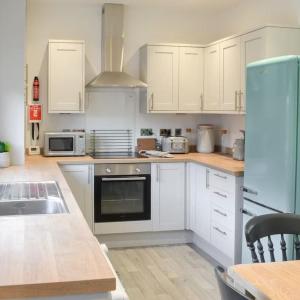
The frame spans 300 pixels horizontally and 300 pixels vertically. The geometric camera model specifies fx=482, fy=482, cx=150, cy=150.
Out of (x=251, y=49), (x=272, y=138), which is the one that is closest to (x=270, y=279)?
(x=272, y=138)

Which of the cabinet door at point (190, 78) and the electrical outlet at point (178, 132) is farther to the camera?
the electrical outlet at point (178, 132)

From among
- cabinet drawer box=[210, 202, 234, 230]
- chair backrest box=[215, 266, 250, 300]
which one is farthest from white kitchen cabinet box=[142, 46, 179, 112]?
chair backrest box=[215, 266, 250, 300]

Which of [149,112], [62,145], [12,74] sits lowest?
[62,145]

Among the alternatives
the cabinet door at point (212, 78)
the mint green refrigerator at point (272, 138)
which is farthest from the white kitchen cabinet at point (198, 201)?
the mint green refrigerator at point (272, 138)

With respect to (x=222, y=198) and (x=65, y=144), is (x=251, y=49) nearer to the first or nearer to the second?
(x=222, y=198)

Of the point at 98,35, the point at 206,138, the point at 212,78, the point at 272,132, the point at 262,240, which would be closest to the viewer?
the point at 272,132

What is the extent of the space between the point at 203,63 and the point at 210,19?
2.15ft

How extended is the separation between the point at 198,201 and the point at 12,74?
2.12 metres

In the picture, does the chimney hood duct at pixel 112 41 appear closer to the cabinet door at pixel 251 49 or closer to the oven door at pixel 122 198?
the oven door at pixel 122 198

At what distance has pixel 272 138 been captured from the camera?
3256 millimetres

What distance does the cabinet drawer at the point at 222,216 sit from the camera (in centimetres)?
400

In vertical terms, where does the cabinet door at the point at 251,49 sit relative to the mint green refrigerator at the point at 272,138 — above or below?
above

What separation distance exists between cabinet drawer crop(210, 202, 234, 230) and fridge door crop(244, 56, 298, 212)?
0.42 m

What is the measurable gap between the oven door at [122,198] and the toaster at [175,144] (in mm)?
553
